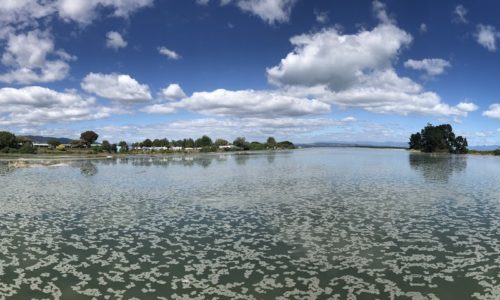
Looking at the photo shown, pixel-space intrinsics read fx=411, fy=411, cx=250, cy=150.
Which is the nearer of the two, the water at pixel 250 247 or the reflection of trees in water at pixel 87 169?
the water at pixel 250 247

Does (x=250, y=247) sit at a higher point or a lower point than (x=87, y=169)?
lower

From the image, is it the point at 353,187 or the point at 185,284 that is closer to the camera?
the point at 185,284

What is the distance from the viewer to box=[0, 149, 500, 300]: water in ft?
71.8

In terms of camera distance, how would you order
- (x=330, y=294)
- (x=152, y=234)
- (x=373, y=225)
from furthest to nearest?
1. (x=373, y=225)
2. (x=152, y=234)
3. (x=330, y=294)

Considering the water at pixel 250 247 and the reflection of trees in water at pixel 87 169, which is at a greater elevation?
the reflection of trees in water at pixel 87 169

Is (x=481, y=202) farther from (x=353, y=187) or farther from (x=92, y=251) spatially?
(x=92, y=251)

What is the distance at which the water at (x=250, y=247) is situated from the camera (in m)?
21.9

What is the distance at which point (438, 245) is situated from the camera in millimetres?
30547

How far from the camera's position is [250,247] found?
98.9 feet

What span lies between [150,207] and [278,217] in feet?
51.7

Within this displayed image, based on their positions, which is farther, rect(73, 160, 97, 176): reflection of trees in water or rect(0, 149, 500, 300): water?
rect(73, 160, 97, 176): reflection of trees in water

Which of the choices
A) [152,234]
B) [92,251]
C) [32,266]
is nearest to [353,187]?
[152,234]

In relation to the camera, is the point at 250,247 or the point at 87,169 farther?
the point at 87,169

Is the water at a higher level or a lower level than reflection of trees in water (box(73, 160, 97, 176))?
lower
